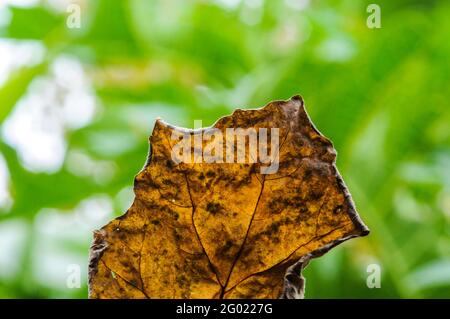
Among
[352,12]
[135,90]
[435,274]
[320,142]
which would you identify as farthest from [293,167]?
[352,12]

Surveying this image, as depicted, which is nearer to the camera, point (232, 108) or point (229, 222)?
point (229, 222)

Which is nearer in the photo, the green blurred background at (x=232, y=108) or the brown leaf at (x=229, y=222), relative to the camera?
the brown leaf at (x=229, y=222)

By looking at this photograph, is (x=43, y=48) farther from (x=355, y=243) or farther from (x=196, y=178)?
(x=196, y=178)

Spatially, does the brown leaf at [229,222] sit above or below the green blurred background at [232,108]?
below

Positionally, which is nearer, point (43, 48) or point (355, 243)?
point (355, 243)

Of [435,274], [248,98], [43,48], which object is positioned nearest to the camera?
[435,274]
